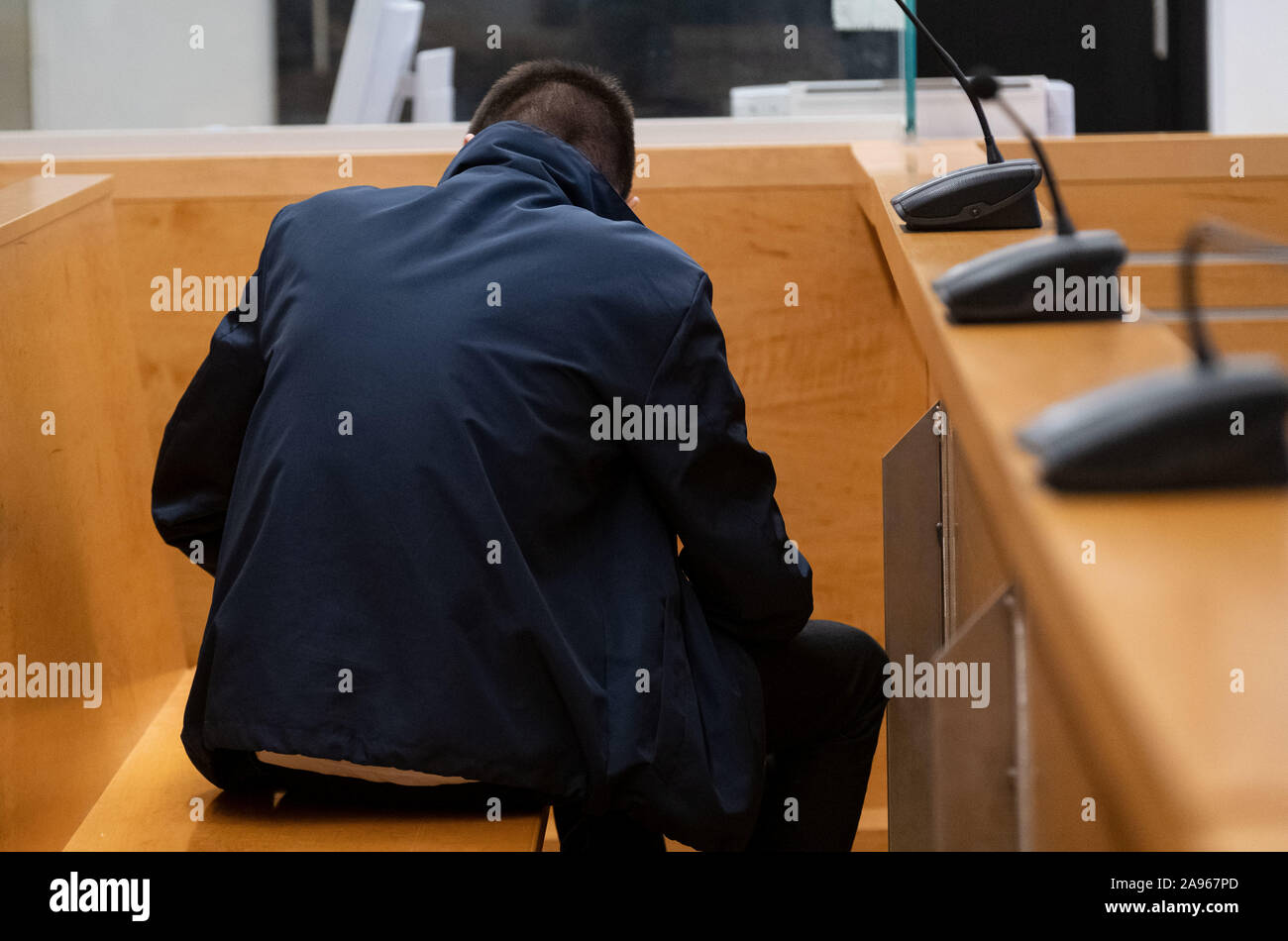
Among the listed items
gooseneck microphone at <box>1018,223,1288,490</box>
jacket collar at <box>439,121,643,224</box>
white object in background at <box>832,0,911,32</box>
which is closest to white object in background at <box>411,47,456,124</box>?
white object in background at <box>832,0,911,32</box>

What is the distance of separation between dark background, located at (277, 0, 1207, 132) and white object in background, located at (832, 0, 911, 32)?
2cm

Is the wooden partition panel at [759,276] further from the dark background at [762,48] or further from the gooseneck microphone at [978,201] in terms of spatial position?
the gooseneck microphone at [978,201]

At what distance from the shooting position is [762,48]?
245cm

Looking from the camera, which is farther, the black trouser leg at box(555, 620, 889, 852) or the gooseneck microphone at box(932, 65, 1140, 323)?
the black trouser leg at box(555, 620, 889, 852)

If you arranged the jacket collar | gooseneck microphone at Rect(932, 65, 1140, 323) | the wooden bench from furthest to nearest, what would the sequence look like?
1. the jacket collar
2. the wooden bench
3. gooseneck microphone at Rect(932, 65, 1140, 323)

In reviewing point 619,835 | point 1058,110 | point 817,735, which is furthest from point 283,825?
point 1058,110

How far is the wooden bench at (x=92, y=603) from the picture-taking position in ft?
3.84

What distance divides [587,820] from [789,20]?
5.28 ft

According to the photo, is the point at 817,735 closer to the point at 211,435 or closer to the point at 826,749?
the point at 826,749

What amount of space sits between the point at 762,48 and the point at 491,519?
1.65m

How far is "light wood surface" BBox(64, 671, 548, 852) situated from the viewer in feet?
3.67

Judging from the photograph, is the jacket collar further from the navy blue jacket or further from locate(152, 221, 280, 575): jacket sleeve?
locate(152, 221, 280, 575): jacket sleeve
